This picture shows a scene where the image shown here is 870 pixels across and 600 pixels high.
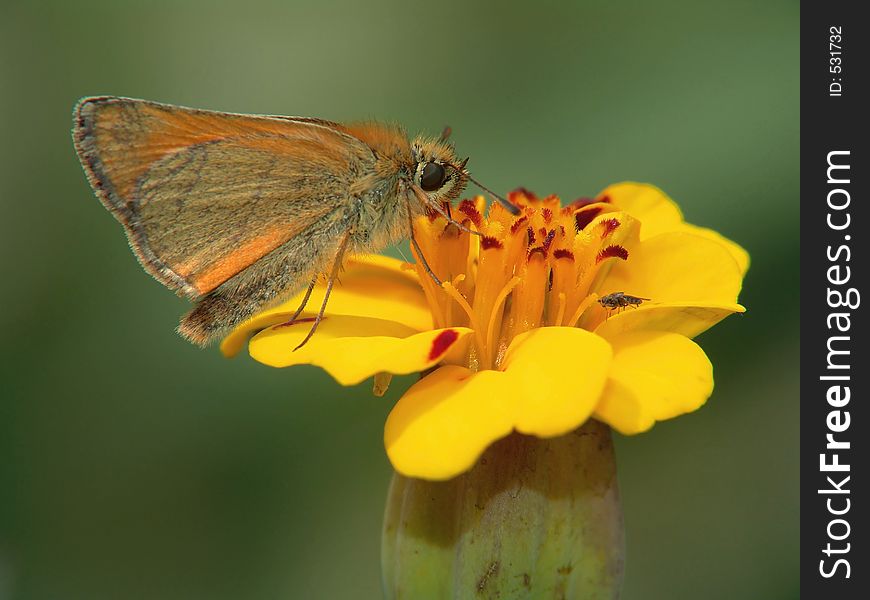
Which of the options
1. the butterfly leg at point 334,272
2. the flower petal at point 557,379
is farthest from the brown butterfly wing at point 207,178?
the flower petal at point 557,379

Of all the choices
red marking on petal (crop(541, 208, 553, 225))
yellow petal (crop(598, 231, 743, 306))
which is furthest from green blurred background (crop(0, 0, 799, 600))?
red marking on petal (crop(541, 208, 553, 225))

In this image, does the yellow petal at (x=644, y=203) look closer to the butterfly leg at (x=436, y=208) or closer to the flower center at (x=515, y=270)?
the flower center at (x=515, y=270)

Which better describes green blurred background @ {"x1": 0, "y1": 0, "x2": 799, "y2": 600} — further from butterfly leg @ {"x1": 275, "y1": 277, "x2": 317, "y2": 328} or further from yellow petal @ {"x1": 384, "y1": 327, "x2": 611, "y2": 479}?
yellow petal @ {"x1": 384, "y1": 327, "x2": 611, "y2": 479}

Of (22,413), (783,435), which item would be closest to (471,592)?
(22,413)

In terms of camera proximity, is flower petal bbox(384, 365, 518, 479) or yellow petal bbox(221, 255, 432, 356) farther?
yellow petal bbox(221, 255, 432, 356)

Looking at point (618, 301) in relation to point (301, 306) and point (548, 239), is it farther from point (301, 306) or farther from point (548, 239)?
point (301, 306)

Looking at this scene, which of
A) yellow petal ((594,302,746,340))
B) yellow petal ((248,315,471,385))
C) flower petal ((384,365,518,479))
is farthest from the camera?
yellow petal ((594,302,746,340))
